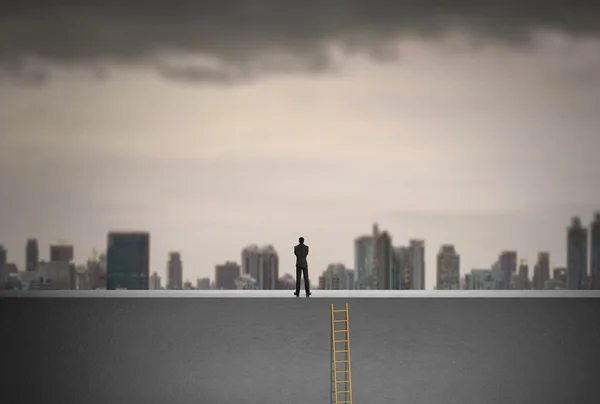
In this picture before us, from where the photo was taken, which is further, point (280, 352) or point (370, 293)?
point (370, 293)

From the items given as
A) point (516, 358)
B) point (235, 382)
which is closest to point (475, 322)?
point (516, 358)

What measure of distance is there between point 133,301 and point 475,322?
7.29 m

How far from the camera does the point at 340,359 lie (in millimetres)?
23875

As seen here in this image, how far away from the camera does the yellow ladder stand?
77.6 feet

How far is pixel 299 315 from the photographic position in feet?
78.5

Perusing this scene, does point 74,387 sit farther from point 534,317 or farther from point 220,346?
point 534,317

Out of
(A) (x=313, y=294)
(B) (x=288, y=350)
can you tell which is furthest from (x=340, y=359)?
(A) (x=313, y=294)

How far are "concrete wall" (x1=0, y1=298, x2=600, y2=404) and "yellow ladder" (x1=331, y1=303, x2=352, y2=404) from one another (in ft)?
0.51

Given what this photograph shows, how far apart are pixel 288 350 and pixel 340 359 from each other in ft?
3.66

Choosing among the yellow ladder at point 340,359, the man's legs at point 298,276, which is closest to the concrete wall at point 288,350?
the yellow ladder at point 340,359

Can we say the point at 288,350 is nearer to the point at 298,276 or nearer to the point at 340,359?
the point at 340,359

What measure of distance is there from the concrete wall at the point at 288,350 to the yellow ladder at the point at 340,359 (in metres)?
0.16

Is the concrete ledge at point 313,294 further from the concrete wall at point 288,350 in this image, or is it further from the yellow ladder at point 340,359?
the yellow ladder at point 340,359

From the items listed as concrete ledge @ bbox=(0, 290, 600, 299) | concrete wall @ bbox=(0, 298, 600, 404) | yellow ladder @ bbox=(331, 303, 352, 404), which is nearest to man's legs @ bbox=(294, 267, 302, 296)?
concrete ledge @ bbox=(0, 290, 600, 299)
